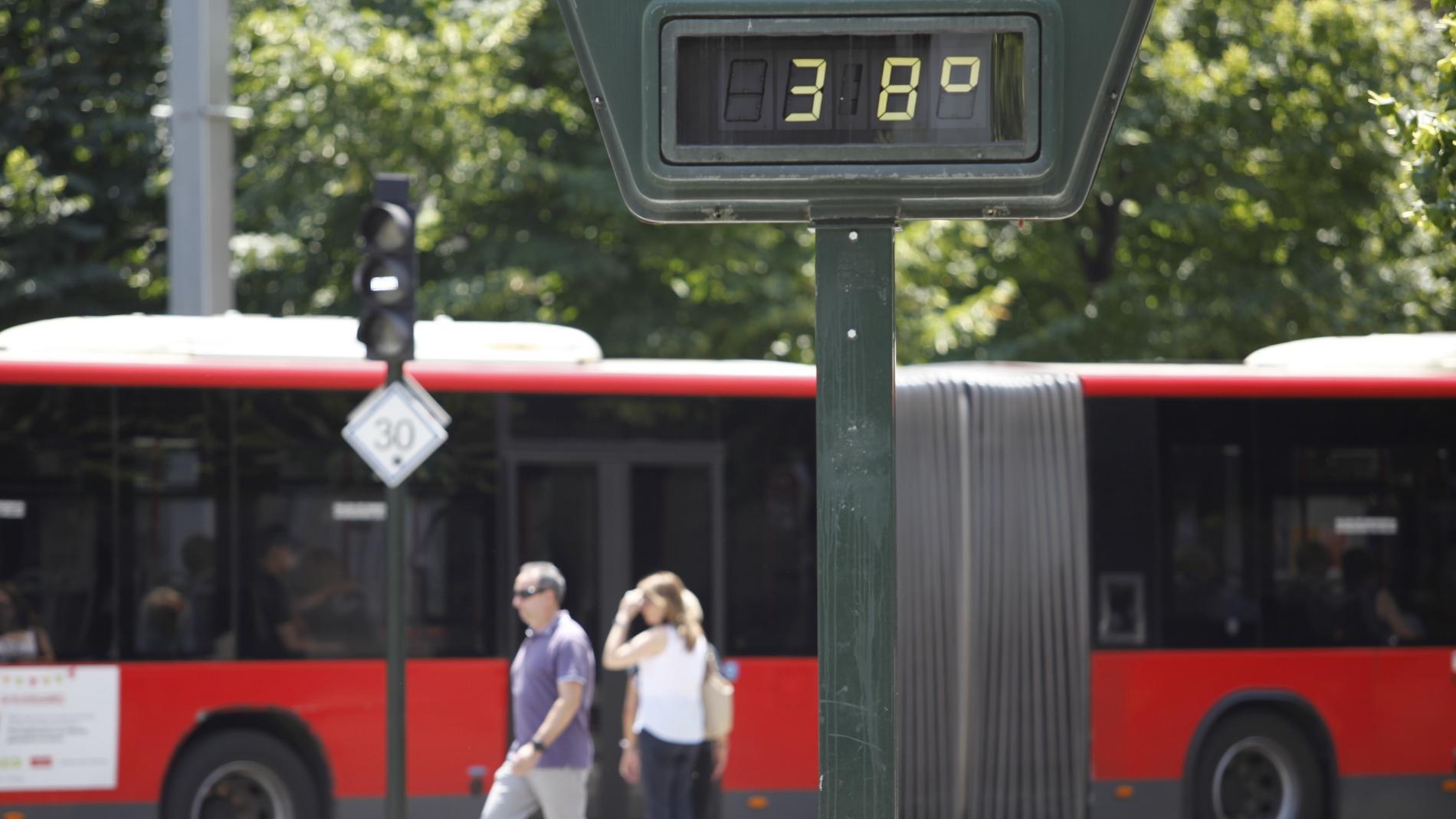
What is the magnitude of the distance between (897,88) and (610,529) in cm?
790

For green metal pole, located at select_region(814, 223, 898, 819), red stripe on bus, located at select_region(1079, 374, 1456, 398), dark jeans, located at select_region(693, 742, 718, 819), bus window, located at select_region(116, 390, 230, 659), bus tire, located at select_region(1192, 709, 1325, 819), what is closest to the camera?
green metal pole, located at select_region(814, 223, 898, 819)

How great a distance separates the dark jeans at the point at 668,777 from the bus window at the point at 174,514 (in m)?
2.82

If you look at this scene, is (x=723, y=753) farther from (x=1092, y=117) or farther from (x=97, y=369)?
(x=1092, y=117)

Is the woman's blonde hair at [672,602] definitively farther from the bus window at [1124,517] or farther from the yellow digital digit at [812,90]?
the yellow digital digit at [812,90]

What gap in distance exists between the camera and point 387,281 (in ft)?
26.6

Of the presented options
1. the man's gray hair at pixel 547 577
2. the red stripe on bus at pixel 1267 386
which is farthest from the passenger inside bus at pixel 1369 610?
the man's gray hair at pixel 547 577

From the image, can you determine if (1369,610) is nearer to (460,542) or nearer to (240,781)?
(460,542)

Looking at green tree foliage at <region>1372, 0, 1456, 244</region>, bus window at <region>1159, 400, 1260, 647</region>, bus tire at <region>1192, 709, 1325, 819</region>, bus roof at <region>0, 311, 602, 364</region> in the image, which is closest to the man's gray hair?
bus roof at <region>0, 311, 602, 364</region>

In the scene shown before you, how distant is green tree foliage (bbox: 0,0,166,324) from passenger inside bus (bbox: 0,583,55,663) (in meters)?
9.03

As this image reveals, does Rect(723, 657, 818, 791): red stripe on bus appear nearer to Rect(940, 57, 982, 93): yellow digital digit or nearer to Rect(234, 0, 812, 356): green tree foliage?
Rect(234, 0, 812, 356): green tree foliage

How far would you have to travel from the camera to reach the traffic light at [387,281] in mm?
8055

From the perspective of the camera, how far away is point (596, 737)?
1028 cm

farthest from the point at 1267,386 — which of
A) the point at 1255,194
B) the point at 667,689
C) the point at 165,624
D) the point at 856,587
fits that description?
the point at 856,587

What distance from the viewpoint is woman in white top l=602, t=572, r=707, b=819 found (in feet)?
28.3
